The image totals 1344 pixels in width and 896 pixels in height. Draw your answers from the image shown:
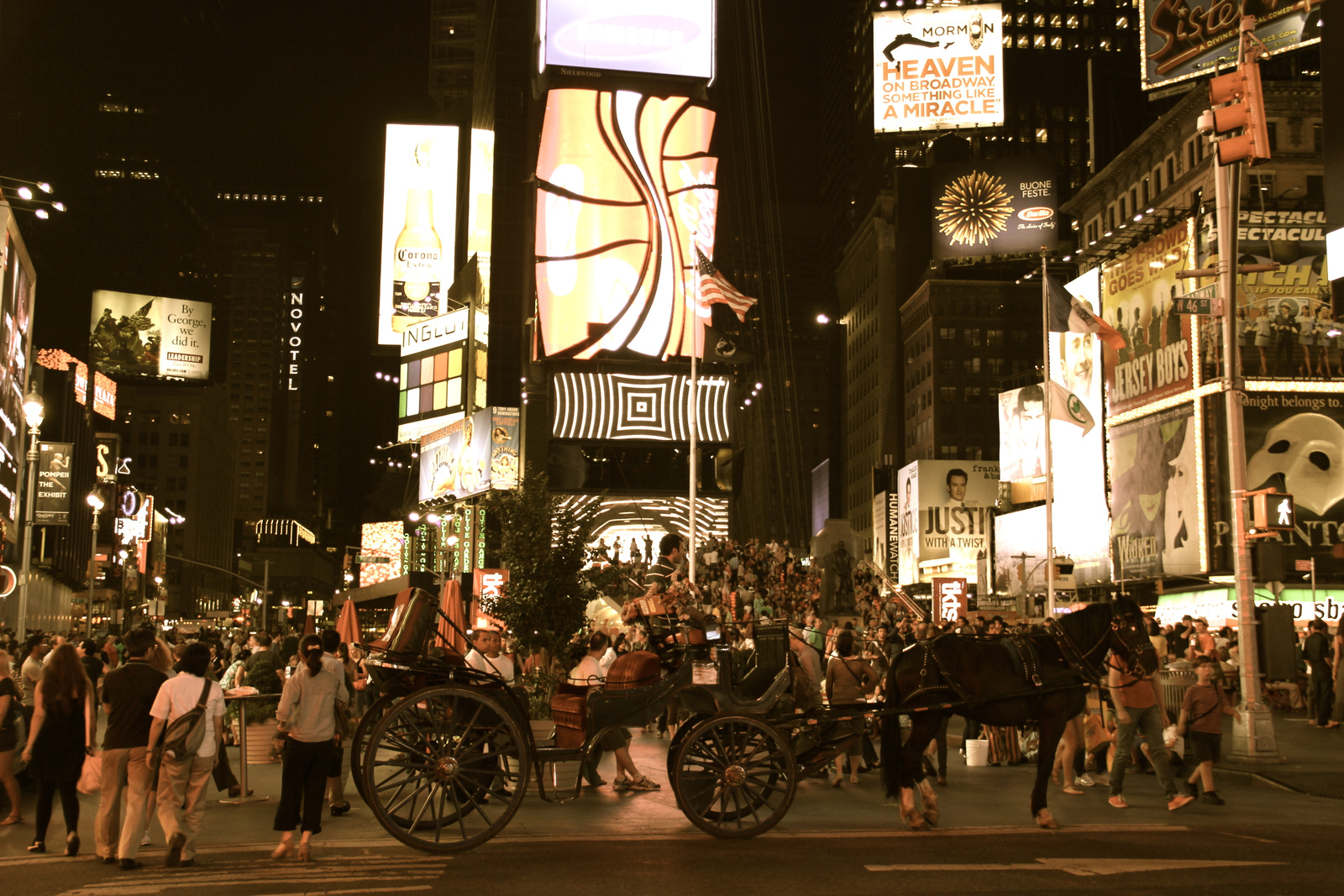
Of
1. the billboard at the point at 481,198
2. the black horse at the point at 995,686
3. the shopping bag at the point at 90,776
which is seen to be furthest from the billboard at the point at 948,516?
the shopping bag at the point at 90,776

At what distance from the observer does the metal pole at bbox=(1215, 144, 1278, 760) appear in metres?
17.0

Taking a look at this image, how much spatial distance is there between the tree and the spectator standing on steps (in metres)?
11.5

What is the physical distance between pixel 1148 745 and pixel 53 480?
53.1 meters

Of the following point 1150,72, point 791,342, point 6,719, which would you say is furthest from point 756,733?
point 791,342

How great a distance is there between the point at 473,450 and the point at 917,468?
41.5 meters

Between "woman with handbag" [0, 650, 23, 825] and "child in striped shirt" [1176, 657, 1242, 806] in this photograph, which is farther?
"child in striped shirt" [1176, 657, 1242, 806]

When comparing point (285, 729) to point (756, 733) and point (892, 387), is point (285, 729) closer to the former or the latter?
point (756, 733)

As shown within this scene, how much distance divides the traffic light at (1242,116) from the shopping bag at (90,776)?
16.4 metres

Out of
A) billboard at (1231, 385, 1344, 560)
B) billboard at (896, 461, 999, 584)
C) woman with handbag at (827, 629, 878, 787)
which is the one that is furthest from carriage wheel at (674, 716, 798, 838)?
billboard at (896, 461, 999, 584)

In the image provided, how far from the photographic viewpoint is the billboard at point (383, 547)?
278 feet

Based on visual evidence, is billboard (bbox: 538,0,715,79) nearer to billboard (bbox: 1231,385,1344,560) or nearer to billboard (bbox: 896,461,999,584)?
billboard (bbox: 1231,385,1344,560)

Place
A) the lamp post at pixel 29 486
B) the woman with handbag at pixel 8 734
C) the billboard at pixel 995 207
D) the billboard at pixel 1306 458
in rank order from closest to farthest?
the woman with handbag at pixel 8 734 → the lamp post at pixel 29 486 → the billboard at pixel 1306 458 → the billboard at pixel 995 207

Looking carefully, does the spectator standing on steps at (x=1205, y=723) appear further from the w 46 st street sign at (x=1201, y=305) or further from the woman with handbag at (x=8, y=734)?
the woman with handbag at (x=8, y=734)

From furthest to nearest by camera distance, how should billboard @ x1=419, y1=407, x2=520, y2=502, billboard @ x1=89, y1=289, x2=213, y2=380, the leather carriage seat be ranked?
billboard @ x1=89, y1=289, x2=213, y2=380
billboard @ x1=419, y1=407, x2=520, y2=502
the leather carriage seat
